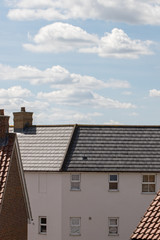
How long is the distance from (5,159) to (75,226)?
1658cm

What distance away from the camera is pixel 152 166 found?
4109cm

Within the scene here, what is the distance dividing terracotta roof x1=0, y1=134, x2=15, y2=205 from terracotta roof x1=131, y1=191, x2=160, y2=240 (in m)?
7.76

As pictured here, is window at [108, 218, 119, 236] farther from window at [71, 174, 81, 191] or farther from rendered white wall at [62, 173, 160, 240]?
window at [71, 174, 81, 191]

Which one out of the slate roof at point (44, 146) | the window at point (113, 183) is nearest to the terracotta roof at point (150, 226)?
the window at point (113, 183)

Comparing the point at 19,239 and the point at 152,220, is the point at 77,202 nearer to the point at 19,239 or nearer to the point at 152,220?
the point at 19,239

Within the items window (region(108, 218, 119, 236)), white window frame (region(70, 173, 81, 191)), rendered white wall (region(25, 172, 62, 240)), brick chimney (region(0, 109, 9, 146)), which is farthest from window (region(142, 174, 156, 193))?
brick chimney (region(0, 109, 9, 146))

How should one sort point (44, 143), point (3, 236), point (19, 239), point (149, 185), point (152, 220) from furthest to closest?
point (44, 143), point (149, 185), point (19, 239), point (3, 236), point (152, 220)

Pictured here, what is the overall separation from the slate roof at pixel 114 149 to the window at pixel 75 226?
13.2 ft

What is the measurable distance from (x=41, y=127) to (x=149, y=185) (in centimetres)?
1138

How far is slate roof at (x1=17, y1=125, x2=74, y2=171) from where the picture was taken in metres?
41.5

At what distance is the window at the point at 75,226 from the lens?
1610 inches

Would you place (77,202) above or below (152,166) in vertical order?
below

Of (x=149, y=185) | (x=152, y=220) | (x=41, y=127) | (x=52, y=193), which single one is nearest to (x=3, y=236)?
(x=152, y=220)

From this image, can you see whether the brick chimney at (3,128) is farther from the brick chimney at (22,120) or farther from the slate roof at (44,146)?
the brick chimney at (22,120)
